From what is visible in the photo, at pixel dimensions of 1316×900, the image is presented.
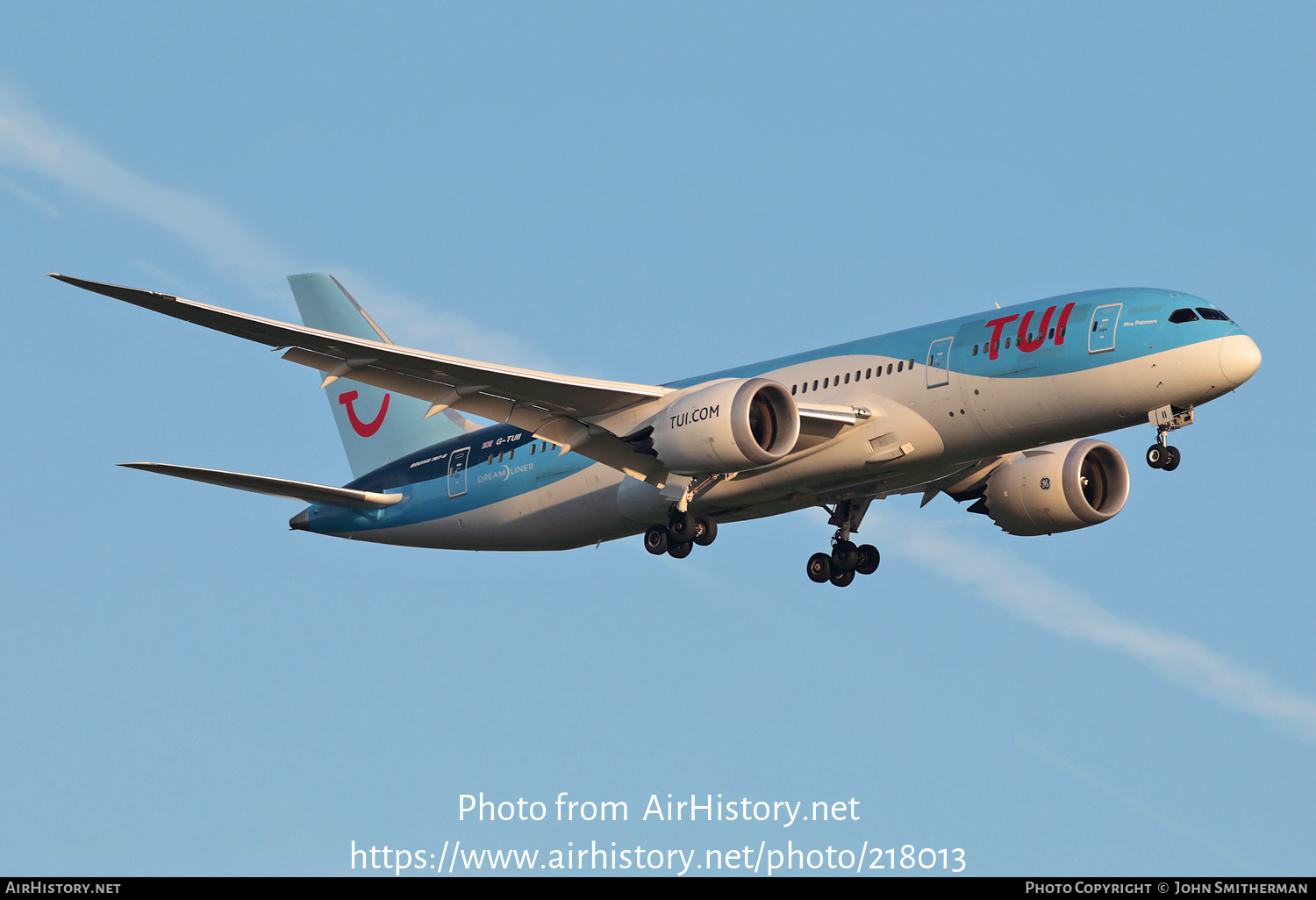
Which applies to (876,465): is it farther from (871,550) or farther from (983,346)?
(871,550)

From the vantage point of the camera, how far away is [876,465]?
34.4m

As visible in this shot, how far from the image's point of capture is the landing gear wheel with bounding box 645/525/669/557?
3703cm

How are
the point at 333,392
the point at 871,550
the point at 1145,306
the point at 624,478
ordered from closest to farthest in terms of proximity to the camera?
the point at 1145,306, the point at 624,478, the point at 871,550, the point at 333,392

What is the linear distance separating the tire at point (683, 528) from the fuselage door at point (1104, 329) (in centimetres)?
961

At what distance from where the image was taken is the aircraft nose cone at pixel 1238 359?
3106cm

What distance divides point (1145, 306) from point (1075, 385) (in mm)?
2048

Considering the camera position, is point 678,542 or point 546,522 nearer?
point 678,542

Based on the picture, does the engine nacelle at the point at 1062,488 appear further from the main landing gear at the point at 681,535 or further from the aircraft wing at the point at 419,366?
the aircraft wing at the point at 419,366

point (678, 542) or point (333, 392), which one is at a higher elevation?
point (333, 392)

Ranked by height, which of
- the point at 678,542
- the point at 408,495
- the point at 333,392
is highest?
the point at 333,392

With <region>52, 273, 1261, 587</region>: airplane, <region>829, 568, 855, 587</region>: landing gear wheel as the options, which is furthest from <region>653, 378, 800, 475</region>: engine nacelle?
<region>829, 568, 855, 587</region>: landing gear wheel

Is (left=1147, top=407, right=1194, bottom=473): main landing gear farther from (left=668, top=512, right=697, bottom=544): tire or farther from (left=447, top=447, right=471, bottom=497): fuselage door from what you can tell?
(left=447, top=447, right=471, bottom=497): fuselage door

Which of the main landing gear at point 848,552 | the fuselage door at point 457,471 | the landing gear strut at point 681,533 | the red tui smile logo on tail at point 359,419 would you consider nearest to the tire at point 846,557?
the main landing gear at point 848,552

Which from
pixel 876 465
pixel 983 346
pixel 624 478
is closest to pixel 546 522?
pixel 624 478
